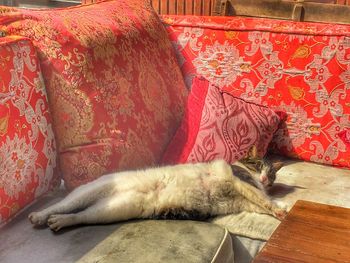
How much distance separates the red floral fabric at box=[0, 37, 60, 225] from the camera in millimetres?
1682

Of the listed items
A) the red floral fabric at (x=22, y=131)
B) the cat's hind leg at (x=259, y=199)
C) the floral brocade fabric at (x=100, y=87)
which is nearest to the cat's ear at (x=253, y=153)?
the cat's hind leg at (x=259, y=199)

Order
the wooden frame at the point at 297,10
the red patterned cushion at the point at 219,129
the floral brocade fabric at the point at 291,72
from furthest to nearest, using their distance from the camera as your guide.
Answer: the wooden frame at the point at 297,10 → the floral brocade fabric at the point at 291,72 → the red patterned cushion at the point at 219,129

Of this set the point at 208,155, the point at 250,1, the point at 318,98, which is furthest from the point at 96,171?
the point at 250,1

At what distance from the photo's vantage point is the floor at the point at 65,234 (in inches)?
58.8

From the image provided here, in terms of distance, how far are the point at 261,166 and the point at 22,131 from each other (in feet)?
3.46

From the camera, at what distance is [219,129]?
2.28 metres

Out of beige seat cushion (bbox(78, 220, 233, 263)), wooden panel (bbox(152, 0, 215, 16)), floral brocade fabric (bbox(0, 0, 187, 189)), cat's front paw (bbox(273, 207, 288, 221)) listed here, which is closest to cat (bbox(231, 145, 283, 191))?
cat's front paw (bbox(273, 207, 288, 221))

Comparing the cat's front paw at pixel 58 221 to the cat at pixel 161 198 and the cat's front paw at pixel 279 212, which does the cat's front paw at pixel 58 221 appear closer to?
the cat at pixel 161 198

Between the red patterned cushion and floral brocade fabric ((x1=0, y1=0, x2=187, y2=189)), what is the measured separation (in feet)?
0.27

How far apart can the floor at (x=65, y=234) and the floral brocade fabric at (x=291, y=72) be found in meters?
0.30

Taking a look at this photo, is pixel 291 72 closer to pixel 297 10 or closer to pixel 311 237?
pixel 297 10

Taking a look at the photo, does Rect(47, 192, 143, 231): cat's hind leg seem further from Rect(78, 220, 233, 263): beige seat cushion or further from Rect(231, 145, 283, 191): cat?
Rect(231, 145, 283, 191): cat

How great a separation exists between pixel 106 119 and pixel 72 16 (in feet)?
1.52

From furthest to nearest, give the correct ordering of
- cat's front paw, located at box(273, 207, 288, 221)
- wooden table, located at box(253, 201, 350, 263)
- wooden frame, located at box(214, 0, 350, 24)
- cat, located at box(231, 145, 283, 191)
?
1. wooden frame, located at box(214, 0, 350, 24)
2. cat, located at box(231, 145, 283, 191)
3. cat's front paw, located at box(273, 207, 288, 221)
4. wooden table, located at box(253, 201, 350, 263)
